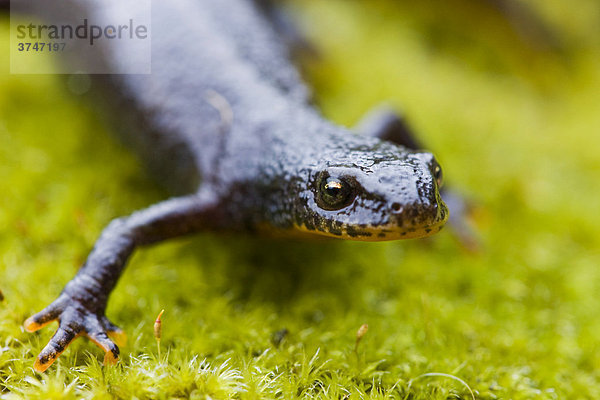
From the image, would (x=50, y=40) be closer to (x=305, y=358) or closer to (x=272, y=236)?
(x=272, y=236)

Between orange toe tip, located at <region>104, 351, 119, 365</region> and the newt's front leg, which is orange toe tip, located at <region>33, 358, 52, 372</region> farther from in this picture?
orange toe tip, located at <region>104, 351, 119, 365</region>

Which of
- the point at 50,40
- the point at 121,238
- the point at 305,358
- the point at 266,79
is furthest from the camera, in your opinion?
the point at 50,40

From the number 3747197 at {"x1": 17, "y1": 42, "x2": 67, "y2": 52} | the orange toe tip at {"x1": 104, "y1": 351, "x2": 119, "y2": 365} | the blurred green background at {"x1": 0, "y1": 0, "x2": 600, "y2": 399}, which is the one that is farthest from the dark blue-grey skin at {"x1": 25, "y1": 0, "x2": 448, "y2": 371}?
the number 3747197 at {"x1": 17, "y1": 42, "x2": 67, "y2": 52}

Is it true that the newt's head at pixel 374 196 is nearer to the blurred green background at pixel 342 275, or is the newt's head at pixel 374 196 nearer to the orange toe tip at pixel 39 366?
the blurred green background at pixel 342 275

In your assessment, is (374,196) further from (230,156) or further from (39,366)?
(39,366)

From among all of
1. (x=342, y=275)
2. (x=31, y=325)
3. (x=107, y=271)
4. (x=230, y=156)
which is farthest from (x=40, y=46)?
(x=342, y=275)

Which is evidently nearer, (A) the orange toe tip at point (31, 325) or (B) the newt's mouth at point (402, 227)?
(B) the newt's mouth at point (402, 227)

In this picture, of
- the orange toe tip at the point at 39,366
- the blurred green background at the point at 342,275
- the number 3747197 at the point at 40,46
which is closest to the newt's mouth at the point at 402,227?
the blurred green background at the point at 342,275

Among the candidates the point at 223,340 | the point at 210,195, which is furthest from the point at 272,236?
the point at 223,340
